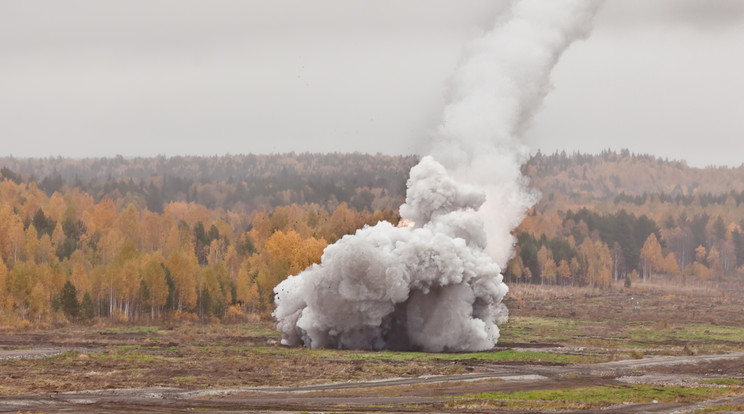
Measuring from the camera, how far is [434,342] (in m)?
81.4

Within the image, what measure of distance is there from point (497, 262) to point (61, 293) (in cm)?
5294

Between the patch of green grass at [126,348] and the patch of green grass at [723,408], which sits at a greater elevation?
the patch of green grass at [126,348]

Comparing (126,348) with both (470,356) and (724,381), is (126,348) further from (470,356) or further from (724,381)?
(724,381)

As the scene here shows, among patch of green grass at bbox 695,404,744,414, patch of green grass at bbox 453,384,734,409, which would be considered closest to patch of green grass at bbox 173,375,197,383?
patch of green grass at bbox 453,384,734,409

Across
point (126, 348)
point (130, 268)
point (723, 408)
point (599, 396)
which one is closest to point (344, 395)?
point (599, 396)

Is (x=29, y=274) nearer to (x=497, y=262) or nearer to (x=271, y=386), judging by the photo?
(x=497, y=262)

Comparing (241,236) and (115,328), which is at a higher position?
(241,236)

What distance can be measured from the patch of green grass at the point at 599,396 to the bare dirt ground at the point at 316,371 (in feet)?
2.42

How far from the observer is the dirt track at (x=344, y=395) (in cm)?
5069

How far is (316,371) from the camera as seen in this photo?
217 ft

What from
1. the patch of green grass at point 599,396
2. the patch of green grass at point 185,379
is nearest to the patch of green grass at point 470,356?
the patch of green grass at point 599,396

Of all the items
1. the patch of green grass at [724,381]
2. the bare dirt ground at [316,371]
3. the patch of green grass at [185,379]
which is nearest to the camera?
the bare dirt ground at [316,371]

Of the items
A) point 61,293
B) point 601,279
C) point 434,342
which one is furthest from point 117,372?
point 601,279

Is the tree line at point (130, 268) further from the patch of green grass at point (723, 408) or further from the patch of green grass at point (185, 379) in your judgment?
the patch of green grass at point (723, 408)
